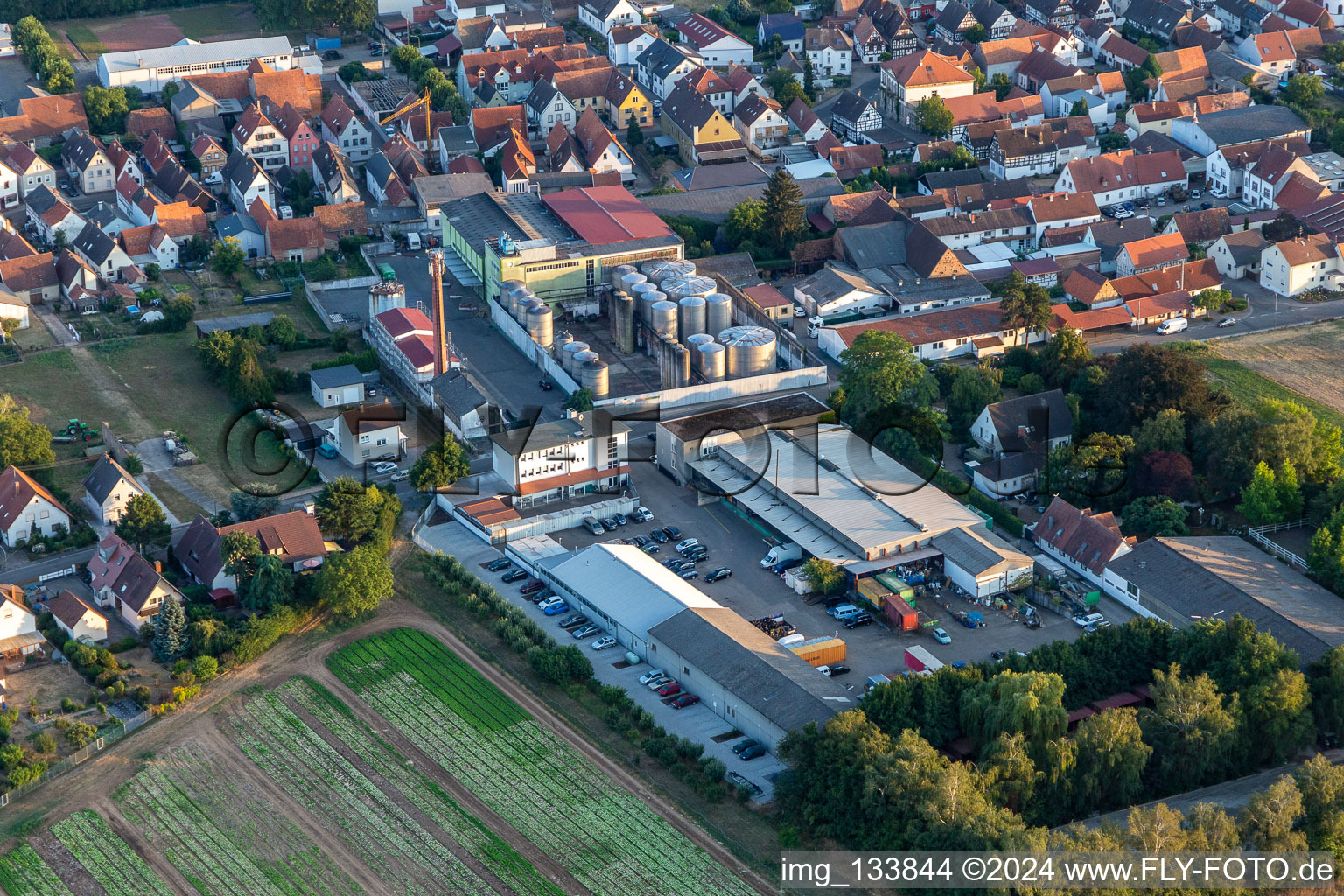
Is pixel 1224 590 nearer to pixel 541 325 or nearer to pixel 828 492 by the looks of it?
pixel 828 492

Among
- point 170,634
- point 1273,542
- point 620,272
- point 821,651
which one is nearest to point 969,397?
point 1273,542

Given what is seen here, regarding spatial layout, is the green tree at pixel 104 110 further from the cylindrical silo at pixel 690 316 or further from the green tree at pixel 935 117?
the green tree at pixel 935 117

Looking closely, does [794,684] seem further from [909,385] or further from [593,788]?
[909,385]

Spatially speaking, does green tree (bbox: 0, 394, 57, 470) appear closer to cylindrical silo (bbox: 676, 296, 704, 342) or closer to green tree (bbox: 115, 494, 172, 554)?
green tree (bbox: 115, 494, 172, 554)

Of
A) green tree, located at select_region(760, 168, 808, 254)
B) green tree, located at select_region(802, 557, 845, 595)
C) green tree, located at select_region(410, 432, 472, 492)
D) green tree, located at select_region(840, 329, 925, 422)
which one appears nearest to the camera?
green tree, located at select_region(802, 557, 845, 595)

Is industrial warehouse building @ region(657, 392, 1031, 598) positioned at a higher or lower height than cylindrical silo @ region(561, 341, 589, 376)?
lower

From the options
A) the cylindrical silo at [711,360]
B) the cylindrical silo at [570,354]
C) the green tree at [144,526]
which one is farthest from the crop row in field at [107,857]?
the cylindrical silo at [711,360]

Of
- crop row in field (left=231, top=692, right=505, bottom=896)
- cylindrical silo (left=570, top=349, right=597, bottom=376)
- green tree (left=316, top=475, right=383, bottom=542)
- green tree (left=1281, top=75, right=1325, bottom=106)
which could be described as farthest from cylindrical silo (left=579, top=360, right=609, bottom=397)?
green tree (left=1281, top=75, right=1325, bottom=106)
